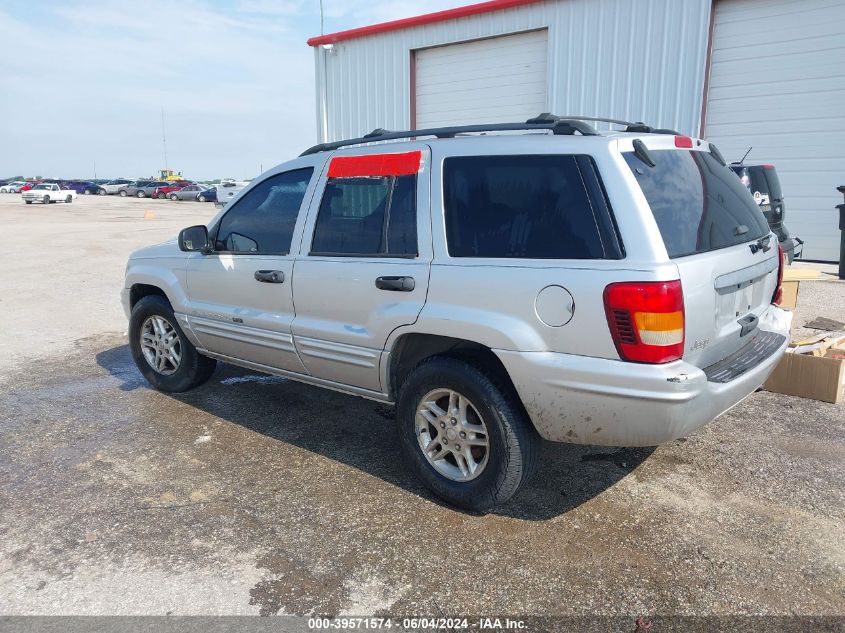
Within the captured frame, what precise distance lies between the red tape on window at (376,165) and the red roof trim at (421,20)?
12.4 m

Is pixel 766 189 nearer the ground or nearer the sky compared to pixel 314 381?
nearer the sky

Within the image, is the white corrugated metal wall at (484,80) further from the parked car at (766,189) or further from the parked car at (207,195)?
the parked car at (207,195)

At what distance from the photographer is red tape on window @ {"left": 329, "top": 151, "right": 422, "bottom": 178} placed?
11.2ft

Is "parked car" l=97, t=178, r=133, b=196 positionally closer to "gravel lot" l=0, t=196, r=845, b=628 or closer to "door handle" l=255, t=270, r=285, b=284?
"gravel lot" l=0, t=196, r=845, b=628

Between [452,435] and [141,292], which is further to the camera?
[141,292]

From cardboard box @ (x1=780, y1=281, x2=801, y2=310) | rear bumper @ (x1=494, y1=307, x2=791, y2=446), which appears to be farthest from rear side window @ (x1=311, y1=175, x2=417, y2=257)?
cardboard box @ (x1=780, y1=281, x2=801, y2=310)

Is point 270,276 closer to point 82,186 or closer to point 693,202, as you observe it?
point 693,202

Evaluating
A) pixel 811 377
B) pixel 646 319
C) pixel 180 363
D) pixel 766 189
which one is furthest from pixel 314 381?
pixel 766 189

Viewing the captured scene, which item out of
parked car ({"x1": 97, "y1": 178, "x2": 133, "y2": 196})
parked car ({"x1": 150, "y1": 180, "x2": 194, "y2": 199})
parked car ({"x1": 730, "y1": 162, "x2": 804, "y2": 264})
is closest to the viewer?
parked car ({"x1": 730, "y1": 162, "x2": 804, "y2": 264})

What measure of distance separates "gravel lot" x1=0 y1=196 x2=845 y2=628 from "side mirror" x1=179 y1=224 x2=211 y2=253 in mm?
1175

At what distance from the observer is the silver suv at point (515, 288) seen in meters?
2.70

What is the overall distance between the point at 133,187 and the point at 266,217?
200 ft

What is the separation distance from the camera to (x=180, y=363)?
492 cm

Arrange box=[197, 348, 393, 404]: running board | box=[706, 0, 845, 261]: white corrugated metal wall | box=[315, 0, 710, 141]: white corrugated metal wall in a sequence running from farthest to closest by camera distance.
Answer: box=[315, 0, 710, 141]: white corrugated metal wall → box=[706, 0, 845, 261]: white corrugated metal wall → box=[197, 348, 393, 404]: running board
